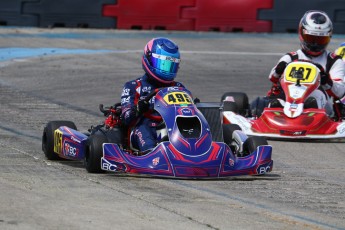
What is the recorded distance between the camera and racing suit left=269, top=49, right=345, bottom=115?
12266 millimetres

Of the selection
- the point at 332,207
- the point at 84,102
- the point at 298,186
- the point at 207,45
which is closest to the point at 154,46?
the point at 298,186

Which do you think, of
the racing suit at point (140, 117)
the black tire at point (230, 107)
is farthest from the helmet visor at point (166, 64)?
the black tire at point (230, 107)

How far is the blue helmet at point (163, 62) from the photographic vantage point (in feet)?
31.0

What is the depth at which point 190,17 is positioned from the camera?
20906mm

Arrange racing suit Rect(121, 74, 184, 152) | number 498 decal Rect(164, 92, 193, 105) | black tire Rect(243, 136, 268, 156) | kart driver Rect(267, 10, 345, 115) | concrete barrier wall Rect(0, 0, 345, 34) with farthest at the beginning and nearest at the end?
1. concrete barrier wall Rect(0, 0, 345, 34)
2. kart driver Rect(267, 10, 345, 115)
3. black tire Rect(243, 136, 268, 156)
4. racing suit Rect(121, 74, 184, 152)
5. number 498 decal Rect(164, 92, 193, 105)

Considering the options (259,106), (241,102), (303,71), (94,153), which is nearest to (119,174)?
(94,153)

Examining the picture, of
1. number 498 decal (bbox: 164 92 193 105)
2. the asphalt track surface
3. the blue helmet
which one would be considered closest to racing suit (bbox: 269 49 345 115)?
the asphalt track surface

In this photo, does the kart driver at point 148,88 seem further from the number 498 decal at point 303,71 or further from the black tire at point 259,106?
the black tire at point 259,106

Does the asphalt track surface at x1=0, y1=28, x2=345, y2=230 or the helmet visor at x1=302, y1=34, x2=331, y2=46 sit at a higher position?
the helmet visor at x1=302, y1=34, x2=331, y2=46

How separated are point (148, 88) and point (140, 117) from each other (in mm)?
356

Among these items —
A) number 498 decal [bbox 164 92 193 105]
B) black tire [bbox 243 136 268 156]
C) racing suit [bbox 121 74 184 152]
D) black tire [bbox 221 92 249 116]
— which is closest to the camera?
number 498 decal [bbox 164 92 193 105]

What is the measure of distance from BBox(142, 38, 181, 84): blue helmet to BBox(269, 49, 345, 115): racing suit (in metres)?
3.08

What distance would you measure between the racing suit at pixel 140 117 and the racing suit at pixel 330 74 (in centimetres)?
314

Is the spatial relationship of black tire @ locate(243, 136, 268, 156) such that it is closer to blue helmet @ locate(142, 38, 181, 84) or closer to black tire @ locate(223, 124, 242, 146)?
black tire @ locate(223, 124, 242, 146)
